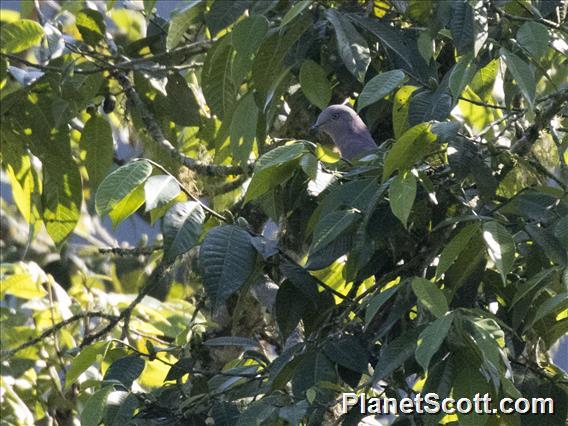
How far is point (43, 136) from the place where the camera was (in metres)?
3.11

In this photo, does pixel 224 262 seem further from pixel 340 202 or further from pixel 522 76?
pixel 522 76

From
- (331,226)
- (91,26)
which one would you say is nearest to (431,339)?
(331,226)

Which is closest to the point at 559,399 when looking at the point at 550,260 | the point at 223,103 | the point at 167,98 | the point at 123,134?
the point at 550,260

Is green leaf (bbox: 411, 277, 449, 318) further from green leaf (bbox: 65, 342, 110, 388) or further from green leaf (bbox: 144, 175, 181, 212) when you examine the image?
green leaf (bbox: 65, 342, 110, 388)

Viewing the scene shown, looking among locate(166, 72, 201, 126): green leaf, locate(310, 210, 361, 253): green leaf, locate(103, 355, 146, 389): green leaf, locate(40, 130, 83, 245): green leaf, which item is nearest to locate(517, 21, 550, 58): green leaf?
locate(310, 210, 361, 253): green leaf

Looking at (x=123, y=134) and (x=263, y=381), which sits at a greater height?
(x=263, y=381)

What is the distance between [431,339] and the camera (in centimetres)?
183

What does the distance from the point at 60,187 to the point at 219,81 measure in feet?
1.94

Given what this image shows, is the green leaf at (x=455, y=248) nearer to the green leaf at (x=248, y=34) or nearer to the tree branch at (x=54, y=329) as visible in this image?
the green leaf at (x=248, y=34)

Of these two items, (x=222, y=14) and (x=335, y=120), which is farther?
(x=335, y=120)

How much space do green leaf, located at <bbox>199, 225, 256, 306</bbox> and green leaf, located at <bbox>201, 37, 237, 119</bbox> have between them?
2.25ft

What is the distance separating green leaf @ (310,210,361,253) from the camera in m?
2.10

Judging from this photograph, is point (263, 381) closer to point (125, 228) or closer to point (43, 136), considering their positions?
point (43, 136)

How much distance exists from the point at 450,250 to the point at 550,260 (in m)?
0.26
